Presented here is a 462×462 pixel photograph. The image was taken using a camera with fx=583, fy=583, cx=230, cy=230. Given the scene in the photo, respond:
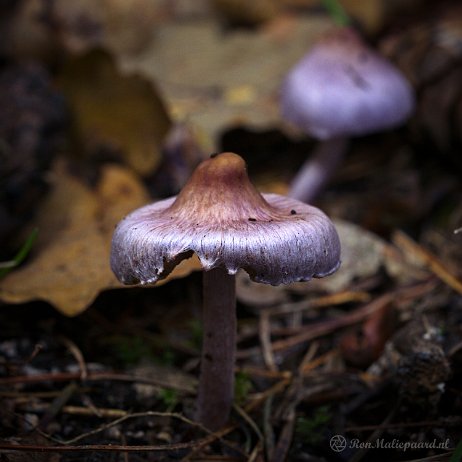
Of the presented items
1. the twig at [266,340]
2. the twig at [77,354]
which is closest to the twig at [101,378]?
the twig at [77,354]

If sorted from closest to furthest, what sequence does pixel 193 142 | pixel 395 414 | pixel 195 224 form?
pixel 195 224 < pixel 395 414 < pixel 193 142

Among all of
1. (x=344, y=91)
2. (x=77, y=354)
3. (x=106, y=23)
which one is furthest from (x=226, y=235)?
(x=106, y=23)

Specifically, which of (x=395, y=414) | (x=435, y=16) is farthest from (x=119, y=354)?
(x=435, y=16)

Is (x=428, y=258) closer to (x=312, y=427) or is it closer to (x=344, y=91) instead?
(x=344, y=91)

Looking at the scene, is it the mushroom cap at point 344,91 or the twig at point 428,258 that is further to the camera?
the mushroom cap at point 344,91

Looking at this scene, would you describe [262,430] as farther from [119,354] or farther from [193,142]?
[193,142]

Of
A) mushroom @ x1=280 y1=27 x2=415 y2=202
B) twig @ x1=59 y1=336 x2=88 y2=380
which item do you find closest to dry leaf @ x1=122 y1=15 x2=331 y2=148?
mushroom @ x1=280 y1=27 x2=415 y2=202

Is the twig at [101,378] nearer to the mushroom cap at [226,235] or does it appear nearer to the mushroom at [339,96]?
the mushroom cap at [226,235]
